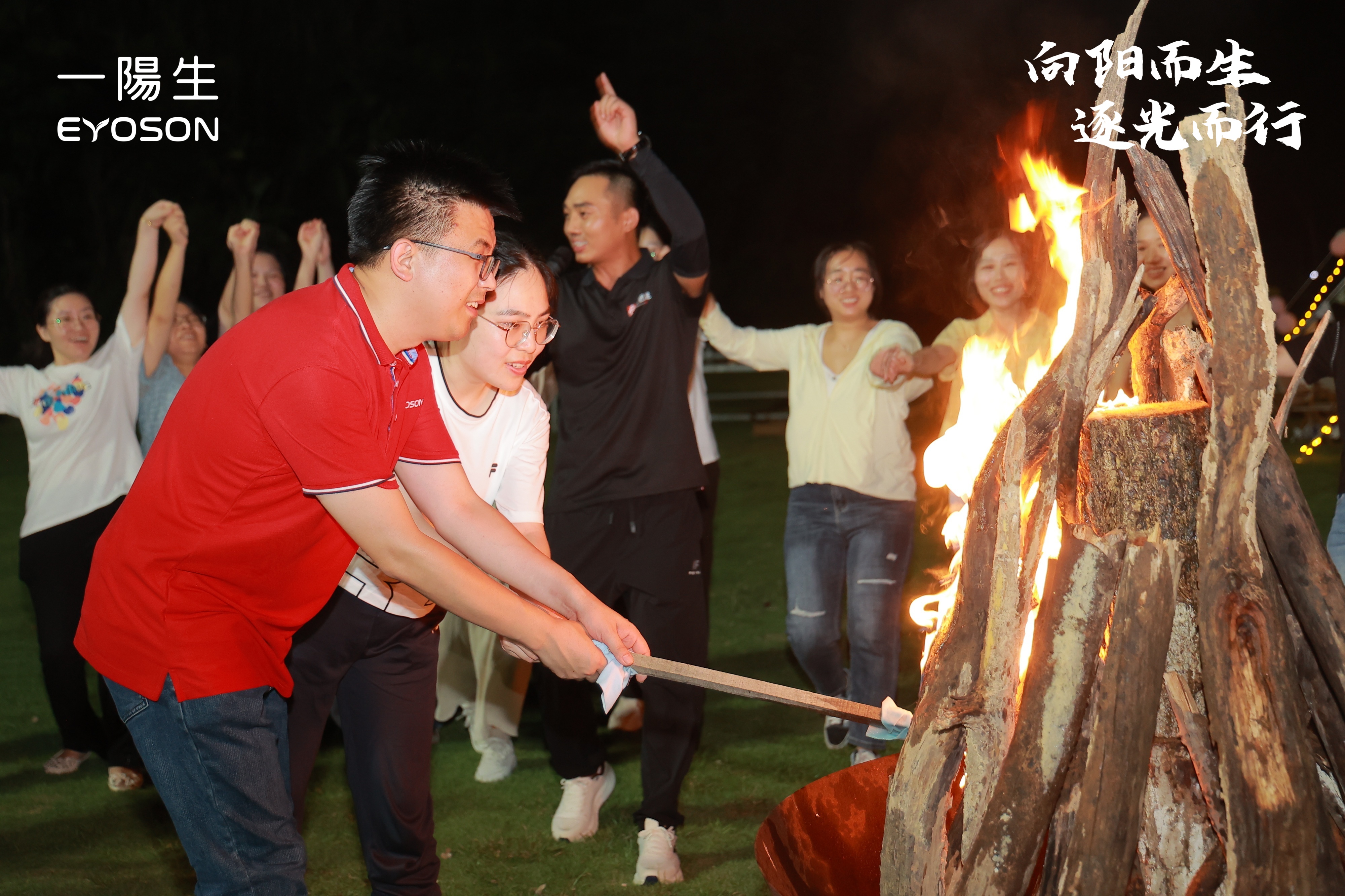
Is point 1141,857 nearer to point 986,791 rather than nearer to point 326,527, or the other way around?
point 986,791

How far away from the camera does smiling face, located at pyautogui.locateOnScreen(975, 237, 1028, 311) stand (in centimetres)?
484

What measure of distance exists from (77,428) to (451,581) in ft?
10.4

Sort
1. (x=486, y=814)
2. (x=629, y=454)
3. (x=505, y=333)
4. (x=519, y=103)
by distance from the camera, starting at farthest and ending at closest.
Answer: (x=519, y=103) < (x=486, y=814) < (x=629, y=454) < (x=505, y=333)

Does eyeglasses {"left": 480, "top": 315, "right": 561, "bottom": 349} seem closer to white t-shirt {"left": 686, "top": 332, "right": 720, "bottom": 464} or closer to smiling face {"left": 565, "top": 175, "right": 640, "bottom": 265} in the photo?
smiling face {"left": 565, "top": 175, "right": 640, "bottom": 265}

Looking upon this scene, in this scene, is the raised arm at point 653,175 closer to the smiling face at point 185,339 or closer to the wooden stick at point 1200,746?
the wooden stick at point 1200,746

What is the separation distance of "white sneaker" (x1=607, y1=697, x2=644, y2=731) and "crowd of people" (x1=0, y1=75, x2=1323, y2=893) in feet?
0.06

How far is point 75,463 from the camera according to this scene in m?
4.76

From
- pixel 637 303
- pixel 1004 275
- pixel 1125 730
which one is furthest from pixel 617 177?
pixel 1125 730

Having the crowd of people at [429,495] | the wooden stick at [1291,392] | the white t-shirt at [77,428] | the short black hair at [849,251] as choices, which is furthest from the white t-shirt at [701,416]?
the wooden stick at [1291,392]

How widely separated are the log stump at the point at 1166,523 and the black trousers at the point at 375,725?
5.98ft

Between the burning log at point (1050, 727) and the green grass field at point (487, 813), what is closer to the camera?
the burning log at point (1050, 727)

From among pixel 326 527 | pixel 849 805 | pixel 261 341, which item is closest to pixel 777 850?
pixel 849 805

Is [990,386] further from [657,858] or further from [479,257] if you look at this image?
[657,858]

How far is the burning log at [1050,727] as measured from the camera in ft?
7.29
